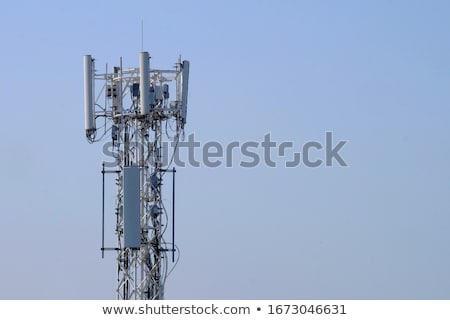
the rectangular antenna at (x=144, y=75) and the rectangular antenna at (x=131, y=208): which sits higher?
the rectangular antenna at (x=144, y=75)

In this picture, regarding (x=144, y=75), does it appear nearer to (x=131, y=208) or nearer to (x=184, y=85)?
(x=184, y=85)

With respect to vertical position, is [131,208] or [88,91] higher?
[88,91]

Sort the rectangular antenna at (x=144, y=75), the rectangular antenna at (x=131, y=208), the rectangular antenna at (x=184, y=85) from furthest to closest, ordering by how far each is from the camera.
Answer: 1. the rectangular antenna at (x=184, y=85)
2. the rectangular antenna at (x=131, y=208)
3. the rectangular antenna at (x=144, y=75)

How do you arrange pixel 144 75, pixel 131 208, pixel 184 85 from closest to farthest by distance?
pixel 144 75
pixel 131 208
pixel 184 85

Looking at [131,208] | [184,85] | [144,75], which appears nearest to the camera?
[144,75]

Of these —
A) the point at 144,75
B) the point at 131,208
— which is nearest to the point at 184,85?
the point at 144,75

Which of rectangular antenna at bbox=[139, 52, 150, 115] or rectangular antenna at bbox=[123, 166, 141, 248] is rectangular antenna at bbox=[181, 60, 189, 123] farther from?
rectangular antenna at bbox=[123, 166, 141, 248]

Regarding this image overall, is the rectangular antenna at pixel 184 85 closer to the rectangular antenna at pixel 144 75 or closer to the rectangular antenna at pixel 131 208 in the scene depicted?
the rectangular antenna at pixel 144 75

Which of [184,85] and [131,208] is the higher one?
[184,85]

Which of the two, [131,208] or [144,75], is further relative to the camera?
[131,208]

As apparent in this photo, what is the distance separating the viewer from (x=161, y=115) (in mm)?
55094
